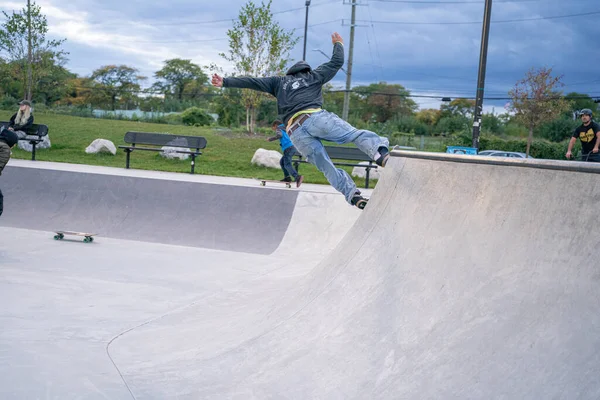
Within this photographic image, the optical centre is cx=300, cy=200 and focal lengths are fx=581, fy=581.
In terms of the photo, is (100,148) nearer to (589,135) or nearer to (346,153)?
(346,153)

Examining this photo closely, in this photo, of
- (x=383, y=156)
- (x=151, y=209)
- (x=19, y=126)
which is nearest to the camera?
(x=383, y=156)

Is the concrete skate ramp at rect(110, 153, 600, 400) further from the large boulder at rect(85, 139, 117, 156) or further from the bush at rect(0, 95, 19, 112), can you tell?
the bush at rect(0, 95, 19, 112)

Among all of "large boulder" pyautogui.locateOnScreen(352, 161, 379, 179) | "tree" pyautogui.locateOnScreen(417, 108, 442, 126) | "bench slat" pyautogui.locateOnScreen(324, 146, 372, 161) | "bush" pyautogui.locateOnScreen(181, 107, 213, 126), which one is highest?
"tree" pyautogui.locateOnScreen(417, 108, 442, 126)

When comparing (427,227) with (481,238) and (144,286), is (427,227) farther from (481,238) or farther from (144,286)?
(144,286)

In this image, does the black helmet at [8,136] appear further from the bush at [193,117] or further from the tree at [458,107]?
the tree at [458,107]

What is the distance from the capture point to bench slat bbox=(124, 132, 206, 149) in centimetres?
1594

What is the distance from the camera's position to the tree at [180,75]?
2401 inches

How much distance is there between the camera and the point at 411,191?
436cm

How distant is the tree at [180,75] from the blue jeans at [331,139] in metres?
56.9

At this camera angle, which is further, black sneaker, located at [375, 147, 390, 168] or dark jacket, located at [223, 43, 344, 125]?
dark jacket, located at [223, 43, 344, 125]

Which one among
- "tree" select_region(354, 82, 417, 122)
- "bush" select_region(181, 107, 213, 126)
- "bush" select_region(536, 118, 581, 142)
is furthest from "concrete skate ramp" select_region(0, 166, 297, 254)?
"tree" select_region(354, 82, 417, 122)

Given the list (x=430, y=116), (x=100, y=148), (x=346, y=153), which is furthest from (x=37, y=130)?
(x=430, y=116)

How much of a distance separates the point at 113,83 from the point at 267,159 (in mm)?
45425

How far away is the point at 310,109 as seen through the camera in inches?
218
